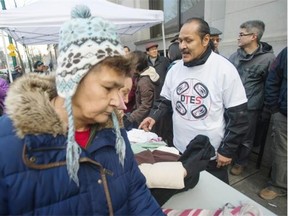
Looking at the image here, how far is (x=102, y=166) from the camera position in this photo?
1.13 meters

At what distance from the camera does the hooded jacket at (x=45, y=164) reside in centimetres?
94

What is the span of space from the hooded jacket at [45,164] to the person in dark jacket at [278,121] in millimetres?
2345

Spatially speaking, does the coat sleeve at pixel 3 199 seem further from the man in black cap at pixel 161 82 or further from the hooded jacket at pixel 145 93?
the man in black cap at pixel 161 82

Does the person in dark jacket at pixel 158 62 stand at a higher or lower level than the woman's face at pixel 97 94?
lower

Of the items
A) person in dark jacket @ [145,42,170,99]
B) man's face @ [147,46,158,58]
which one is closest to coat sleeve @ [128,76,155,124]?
person in dark jacket @ [145,42,170,99]

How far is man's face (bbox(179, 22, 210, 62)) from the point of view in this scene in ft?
7.17

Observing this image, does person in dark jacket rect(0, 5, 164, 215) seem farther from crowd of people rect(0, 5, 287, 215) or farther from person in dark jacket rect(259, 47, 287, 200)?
person in dark jacket rect(259, 47, 287, 200)

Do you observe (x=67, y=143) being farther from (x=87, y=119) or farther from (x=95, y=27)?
(x=95, y=27)

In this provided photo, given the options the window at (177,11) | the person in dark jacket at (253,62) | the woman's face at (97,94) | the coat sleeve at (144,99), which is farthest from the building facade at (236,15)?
the woman's face at (97,94)

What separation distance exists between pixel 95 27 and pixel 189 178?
3.73 feet

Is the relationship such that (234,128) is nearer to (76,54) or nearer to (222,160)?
(222,160)

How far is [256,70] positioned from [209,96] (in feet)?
4.76

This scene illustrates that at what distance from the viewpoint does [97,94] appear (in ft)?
3.42

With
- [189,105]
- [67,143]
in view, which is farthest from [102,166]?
[189,105]
